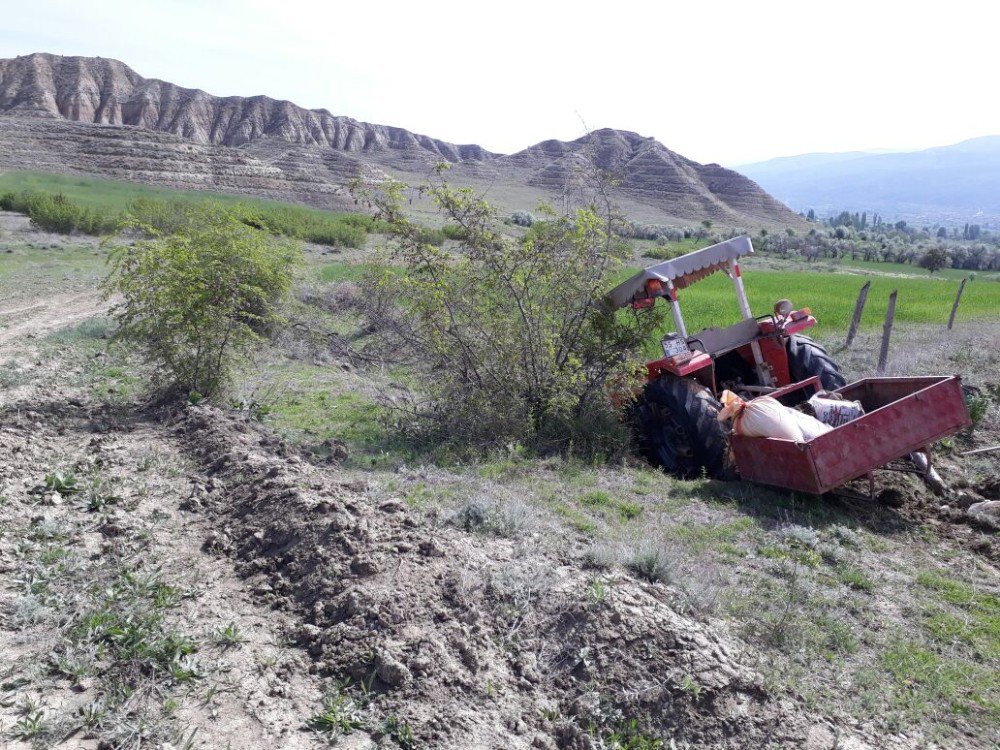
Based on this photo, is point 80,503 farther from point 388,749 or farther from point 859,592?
point 859,592

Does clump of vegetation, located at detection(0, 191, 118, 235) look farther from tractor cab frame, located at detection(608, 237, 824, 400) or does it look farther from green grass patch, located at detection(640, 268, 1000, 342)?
tractor cab frame, located at detection(608, 237, 824, 400)

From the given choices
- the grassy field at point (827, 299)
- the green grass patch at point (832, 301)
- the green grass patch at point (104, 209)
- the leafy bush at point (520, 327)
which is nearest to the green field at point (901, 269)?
the green grass patch at point (832, 301)

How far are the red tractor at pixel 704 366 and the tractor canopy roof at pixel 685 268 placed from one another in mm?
11

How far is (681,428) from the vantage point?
25.0 ft

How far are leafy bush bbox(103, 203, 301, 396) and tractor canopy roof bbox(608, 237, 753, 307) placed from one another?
4173mm

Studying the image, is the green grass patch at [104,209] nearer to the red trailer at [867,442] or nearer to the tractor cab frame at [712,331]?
the tractor cab frame at [712,331]

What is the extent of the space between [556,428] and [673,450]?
1312 millimetres

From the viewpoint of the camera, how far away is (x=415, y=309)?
759 cm

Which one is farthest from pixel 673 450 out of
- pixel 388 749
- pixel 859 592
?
pixel 388 749

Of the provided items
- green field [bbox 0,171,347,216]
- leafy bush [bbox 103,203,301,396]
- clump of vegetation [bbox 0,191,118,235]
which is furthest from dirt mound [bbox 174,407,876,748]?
green field [bbox 0,171,347,216]

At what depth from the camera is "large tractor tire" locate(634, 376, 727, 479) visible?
23.4 feet

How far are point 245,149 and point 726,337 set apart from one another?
260 feet

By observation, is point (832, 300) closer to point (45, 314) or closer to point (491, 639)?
point (45, 314)

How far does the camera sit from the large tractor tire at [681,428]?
23.4ft
